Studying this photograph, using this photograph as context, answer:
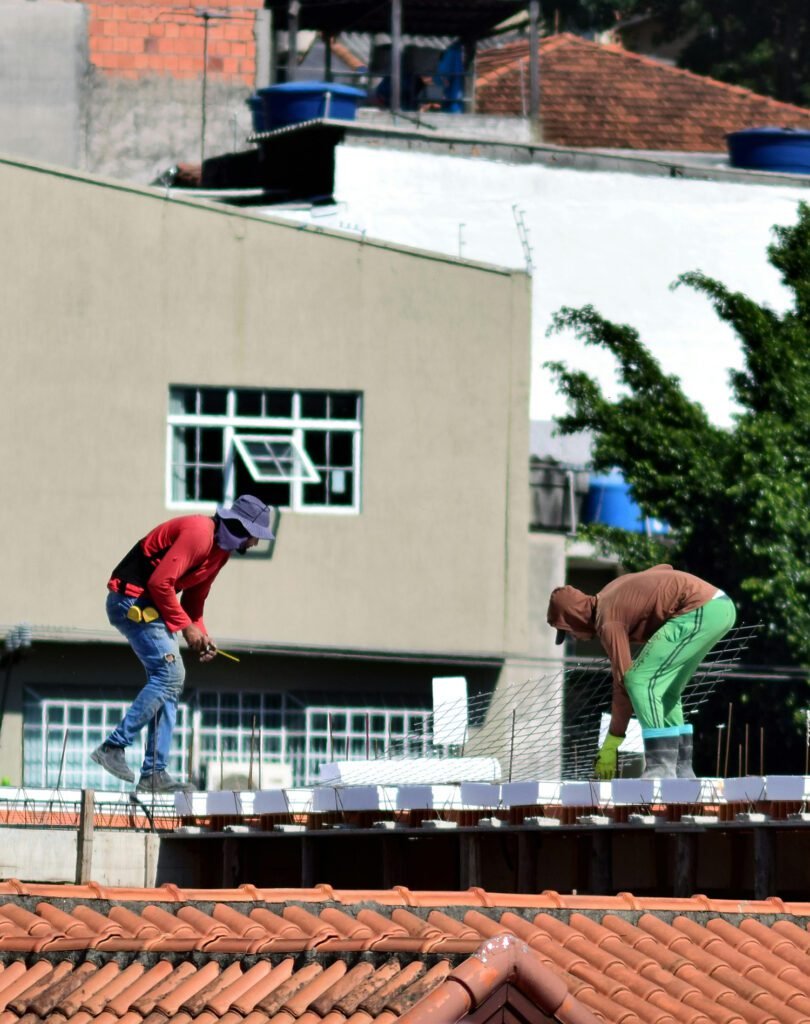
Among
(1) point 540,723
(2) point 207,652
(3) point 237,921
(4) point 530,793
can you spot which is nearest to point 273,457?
(1) point 540,723

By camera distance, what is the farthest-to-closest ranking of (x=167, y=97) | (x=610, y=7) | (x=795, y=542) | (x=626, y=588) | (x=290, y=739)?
1. (x=610, y=7)
2. (x=167, y=97)
3. (x=290, y=739)
4. (x=795, y=542)
5. (x=626, y=588)

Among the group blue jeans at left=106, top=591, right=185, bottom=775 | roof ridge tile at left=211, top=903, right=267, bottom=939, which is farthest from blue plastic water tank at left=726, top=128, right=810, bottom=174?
roof ridge tile at left=211, top=903, right=267, bottom=939

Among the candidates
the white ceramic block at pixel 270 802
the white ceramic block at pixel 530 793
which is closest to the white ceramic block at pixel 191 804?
the white ceramic block at pixel 270 802

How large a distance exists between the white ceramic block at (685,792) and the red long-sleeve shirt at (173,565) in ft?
9.84

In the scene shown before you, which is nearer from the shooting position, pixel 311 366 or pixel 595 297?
pixel 311 366

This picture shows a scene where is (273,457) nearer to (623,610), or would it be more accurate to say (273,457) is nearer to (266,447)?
(266,447)

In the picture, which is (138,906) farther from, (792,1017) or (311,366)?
(311,366)

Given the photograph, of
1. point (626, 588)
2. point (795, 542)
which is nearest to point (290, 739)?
point (795, 542)

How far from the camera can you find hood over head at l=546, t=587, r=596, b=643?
16.4 meters

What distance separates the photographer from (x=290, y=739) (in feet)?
90.7

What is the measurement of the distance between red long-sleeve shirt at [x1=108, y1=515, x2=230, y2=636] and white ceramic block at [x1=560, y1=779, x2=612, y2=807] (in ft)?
8.01

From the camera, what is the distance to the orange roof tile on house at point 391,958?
10.8 m

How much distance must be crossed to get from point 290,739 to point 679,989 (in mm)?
14950

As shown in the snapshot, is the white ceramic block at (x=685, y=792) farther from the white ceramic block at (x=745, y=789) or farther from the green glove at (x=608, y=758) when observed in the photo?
the green glove at (x=608, y=758)
